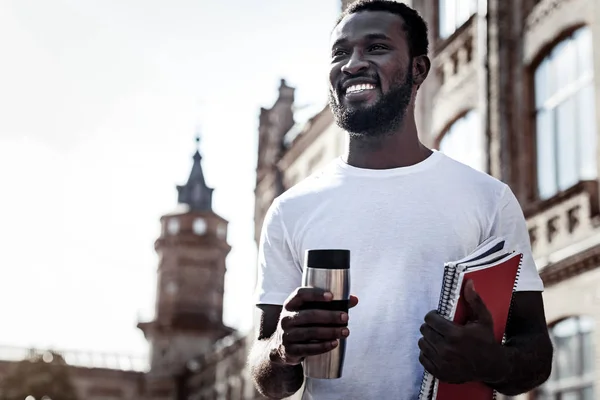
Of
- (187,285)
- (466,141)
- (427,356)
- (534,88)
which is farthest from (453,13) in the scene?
(187,285)

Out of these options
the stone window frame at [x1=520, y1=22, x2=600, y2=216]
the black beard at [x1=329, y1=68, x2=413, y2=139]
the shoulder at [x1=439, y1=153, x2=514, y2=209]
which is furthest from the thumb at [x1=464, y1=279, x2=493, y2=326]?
the stone window frame at [x1=520, y1=22, x2=600, y2=216]

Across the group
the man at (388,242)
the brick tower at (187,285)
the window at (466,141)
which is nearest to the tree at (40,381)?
the brick tower at (187,285)

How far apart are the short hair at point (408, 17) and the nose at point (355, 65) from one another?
20cm

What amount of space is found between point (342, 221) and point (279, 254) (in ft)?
0.90

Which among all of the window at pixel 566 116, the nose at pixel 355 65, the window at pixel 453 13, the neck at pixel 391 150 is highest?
the window at pixel 453 13

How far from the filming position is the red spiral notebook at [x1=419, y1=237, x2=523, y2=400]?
100 inches

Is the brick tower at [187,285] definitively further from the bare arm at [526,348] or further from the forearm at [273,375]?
the bare arm at [526,348]

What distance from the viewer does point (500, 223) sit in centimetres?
295

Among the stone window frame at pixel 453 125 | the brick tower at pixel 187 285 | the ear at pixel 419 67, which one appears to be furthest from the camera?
the brick tower at pixel 187 285

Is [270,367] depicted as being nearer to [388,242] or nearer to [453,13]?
[388,242]

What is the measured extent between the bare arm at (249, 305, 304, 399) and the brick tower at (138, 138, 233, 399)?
164 ft

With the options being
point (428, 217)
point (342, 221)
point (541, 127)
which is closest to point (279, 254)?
point (342, 221)

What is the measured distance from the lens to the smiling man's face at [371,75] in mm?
2977

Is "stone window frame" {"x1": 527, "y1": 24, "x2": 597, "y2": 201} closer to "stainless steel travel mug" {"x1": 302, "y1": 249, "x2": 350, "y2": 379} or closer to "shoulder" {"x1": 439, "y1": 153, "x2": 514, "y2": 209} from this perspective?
"shoulder" {"x1": 439, "y1": 153, "x2": 514, "y2": 209}
